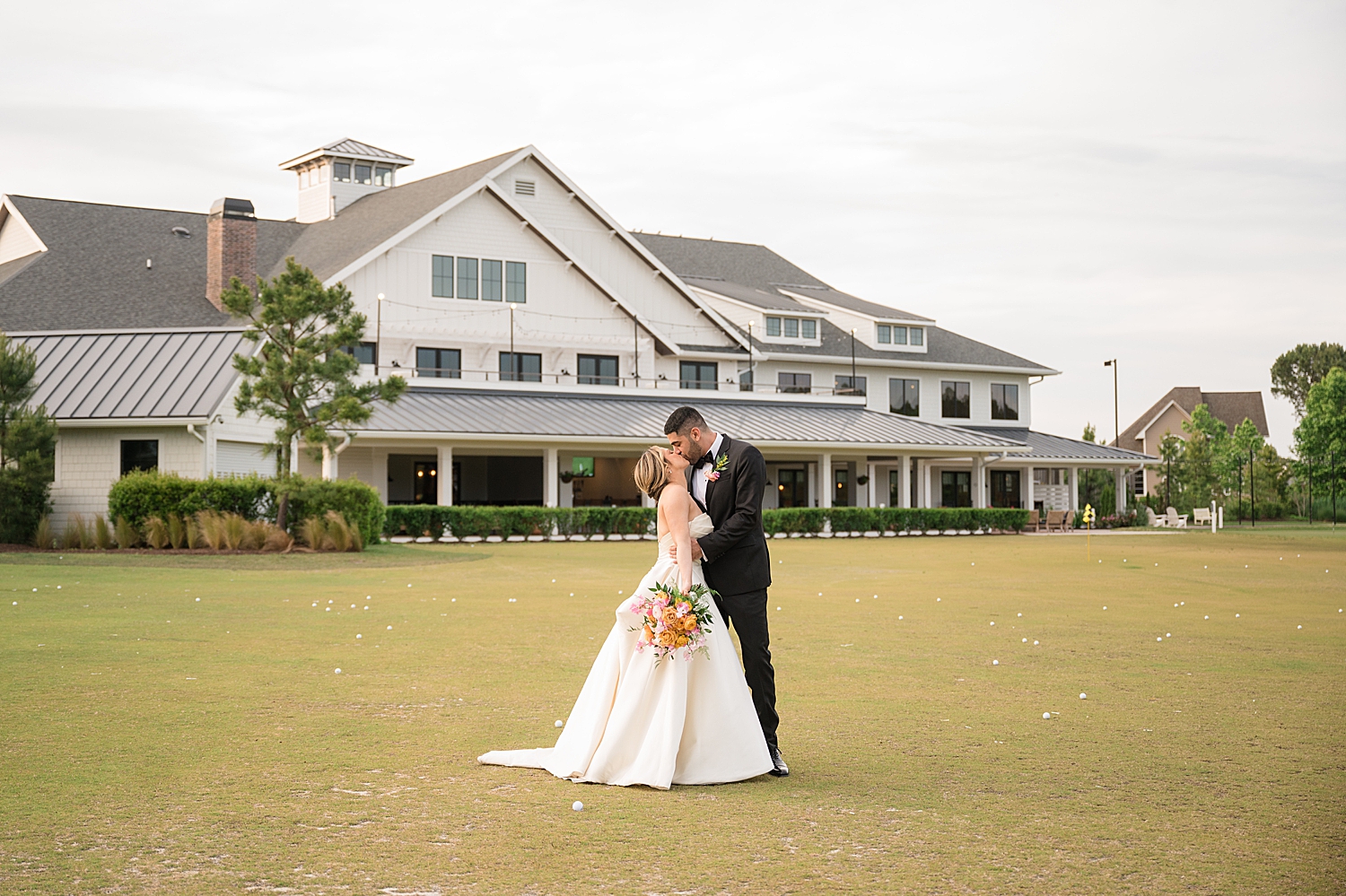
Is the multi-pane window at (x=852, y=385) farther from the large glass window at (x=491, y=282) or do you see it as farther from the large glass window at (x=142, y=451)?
the large glass window at (x=142, y=451)

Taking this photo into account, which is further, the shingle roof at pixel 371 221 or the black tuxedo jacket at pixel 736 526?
the shingle roof at pixel 371 221

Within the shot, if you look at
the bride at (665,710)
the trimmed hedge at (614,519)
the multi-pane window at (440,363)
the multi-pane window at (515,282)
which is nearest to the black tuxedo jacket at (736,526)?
the bride at (665,710)

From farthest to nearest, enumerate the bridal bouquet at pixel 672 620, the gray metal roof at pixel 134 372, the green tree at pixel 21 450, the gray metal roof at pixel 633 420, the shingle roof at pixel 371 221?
the shingle roof at pixel 371 221
the gray metal roof at pixel 633 420
the gray metal roof at pixel 134 372
the green tree at pixel 21 450
the bridal bouquet at pixel 672 620

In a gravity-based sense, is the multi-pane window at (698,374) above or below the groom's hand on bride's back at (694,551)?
above

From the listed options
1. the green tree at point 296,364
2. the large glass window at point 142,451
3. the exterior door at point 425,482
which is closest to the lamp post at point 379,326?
the exterior door at point 425,482

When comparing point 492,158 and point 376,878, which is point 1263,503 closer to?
point 492,158

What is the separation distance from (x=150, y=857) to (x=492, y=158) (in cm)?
3998

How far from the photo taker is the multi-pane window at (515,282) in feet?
137

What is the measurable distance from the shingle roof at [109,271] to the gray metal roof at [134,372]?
4.34 meters

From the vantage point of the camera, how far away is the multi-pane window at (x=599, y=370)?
1721 inches

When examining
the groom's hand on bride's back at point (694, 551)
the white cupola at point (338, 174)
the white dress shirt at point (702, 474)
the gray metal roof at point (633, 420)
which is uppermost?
the white cupola at point (338, 174)

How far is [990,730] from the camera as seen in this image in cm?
790

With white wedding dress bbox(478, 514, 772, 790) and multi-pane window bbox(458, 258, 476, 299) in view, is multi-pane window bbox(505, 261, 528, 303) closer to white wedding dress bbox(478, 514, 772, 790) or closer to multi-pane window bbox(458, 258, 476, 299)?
multi-pane window bbox(458, 258, 476, 299)

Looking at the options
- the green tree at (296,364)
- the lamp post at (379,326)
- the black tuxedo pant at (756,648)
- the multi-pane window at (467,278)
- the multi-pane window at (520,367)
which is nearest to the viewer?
the black tuxedo pant at (756,648)
